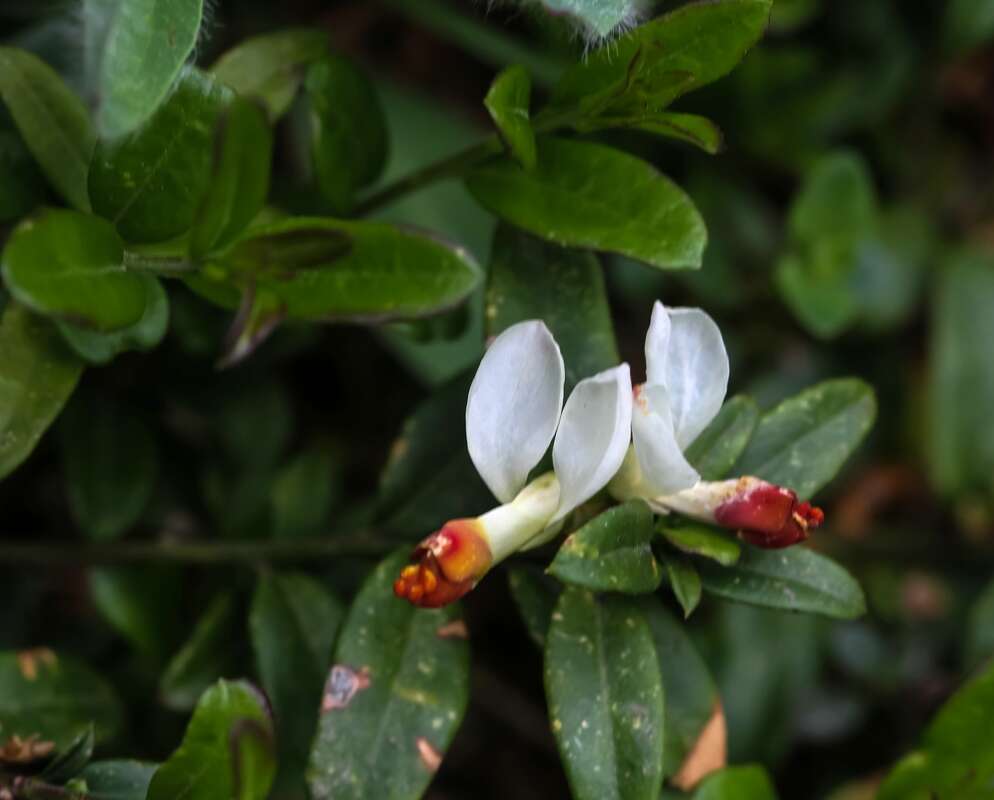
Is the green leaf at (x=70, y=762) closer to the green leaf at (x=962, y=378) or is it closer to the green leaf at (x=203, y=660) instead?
the green leaf at (x=203, y=660)

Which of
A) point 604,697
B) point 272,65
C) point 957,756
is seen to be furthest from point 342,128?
point 957,756

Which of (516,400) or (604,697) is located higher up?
(516,400)

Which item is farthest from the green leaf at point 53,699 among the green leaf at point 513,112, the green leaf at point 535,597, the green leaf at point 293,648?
the green leaf at point 513,112

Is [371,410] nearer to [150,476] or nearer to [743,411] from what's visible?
[150,476]

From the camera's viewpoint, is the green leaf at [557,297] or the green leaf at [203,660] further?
the green leaf at [203,660]

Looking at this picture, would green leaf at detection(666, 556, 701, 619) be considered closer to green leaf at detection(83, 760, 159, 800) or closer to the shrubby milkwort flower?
the shrubby milkwort flower

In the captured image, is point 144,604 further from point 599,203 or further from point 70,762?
point 599,203
